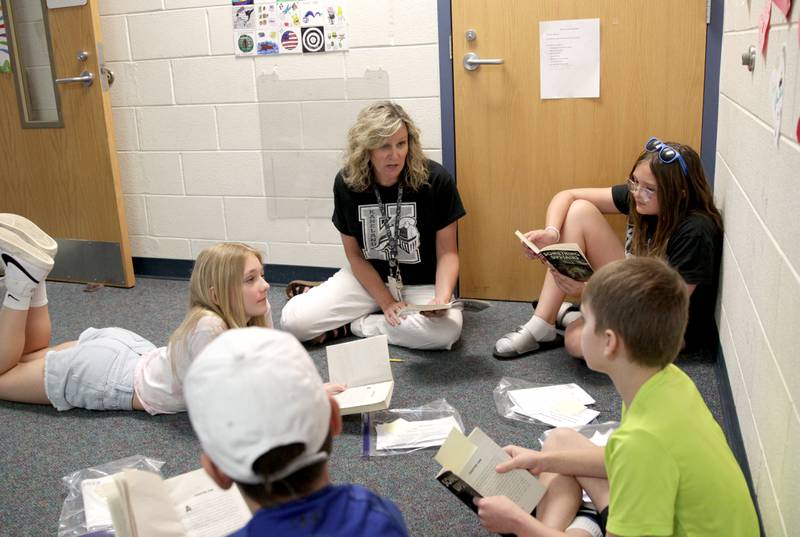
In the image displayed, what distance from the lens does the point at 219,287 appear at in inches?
88.7

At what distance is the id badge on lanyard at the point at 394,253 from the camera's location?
3.02 m

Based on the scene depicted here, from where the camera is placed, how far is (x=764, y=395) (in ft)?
5.47

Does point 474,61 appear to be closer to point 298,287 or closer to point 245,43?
point 245,43

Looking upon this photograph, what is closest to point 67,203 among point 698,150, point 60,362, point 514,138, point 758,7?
point 60,362

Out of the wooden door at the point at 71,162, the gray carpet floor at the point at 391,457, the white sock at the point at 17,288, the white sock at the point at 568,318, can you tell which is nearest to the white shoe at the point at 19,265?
the white sock at the point at 17,288

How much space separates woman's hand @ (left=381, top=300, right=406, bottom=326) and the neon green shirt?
5.57ft

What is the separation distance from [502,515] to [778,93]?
107cm

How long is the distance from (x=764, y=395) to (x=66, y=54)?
134 inches

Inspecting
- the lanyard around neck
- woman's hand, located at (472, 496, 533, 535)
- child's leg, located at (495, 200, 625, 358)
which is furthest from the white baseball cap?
the lanyard around neck

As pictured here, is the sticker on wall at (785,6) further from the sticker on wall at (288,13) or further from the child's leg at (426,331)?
the sticker on wall at (288,13)

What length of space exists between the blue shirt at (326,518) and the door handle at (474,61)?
250 centimetres

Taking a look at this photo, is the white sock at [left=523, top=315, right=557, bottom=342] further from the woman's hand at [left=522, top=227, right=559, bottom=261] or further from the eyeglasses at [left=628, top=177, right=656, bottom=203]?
the eyeglasses at [left=628, top=177, right=656, bottom=203]

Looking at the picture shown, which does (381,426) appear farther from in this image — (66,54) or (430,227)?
(66,54)

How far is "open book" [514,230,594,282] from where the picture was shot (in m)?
2.45
